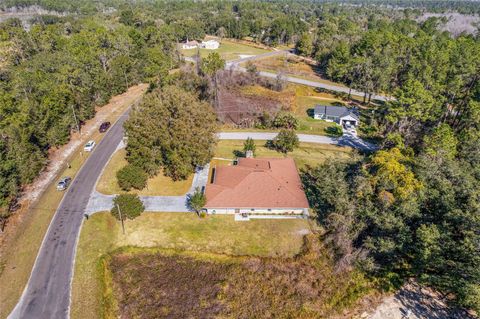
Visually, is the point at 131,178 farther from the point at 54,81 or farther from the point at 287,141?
the point at 54,81

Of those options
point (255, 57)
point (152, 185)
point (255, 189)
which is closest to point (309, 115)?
point (255, 189)

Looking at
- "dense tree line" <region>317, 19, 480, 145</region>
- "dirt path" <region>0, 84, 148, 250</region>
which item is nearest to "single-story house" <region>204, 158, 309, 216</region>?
"dirt path" <region>0, 84, 148, 250</region>

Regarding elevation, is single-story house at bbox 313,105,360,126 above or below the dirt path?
above

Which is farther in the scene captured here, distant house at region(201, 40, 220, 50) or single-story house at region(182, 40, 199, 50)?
distant house at region(201, 40, 220, 50)

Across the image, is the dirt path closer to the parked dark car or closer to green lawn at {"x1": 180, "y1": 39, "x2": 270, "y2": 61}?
the parked dark car

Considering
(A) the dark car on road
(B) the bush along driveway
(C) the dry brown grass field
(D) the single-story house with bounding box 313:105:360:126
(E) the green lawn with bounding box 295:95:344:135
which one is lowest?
(C) the dry brown grass field

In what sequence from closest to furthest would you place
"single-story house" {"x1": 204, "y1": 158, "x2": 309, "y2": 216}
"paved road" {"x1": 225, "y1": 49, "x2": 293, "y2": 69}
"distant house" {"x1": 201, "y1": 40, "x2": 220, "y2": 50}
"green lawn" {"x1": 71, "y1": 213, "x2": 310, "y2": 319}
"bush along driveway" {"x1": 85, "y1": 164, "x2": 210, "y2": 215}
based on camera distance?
"green lawn" {"x1": 71, "y1": 213, "x2": 310, "y2": 319}, "single-story house" {"x1": 204, "y1": 158, "x2": 309, "y2": 216}, "bush along driveway" {"x1": 85, "y1": 164, "x2": 210, "y2": 215}, "paved road" {"x1": 225, "y1": 49, "x2": 293, "y2": 69}, "distant house" {"x1": 201, "y1": 40, "x2": 220, "y2": 50}
